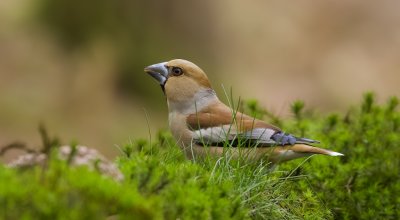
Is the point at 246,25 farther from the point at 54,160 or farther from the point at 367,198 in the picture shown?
the point at 54,160

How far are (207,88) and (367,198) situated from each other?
1.49 m

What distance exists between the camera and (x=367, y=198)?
6.41 m

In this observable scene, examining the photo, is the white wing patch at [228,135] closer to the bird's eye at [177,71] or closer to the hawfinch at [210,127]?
the hawfinch at [210,127]

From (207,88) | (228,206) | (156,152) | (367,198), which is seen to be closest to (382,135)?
(367,198)

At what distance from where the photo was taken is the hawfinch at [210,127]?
5.68 m

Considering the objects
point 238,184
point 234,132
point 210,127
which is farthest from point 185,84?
point 238,184

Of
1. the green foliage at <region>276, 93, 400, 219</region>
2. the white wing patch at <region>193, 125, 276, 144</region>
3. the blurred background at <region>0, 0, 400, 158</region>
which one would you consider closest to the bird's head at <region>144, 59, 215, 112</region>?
the white wing patch at <region>193, 125, 276, 144</region>

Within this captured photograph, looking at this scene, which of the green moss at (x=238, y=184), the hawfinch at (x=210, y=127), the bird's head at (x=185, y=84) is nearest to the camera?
the green moss at (x=238, y=184)

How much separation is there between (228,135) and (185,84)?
74 centimetres

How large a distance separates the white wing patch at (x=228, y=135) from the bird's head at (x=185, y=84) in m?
0.44

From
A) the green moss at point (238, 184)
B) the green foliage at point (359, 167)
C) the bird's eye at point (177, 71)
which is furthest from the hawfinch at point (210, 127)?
the green foliage at point (359, 167)

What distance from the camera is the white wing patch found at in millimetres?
5716

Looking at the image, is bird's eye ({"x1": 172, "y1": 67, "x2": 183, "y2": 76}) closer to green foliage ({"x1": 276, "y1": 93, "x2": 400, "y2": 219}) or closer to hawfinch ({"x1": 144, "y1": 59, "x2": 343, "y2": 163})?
hawfinch ({"x1": 144, "y1": 59, "x2": 343, "y2": 163})

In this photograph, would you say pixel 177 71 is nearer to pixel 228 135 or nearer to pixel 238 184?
pixel 228 135
